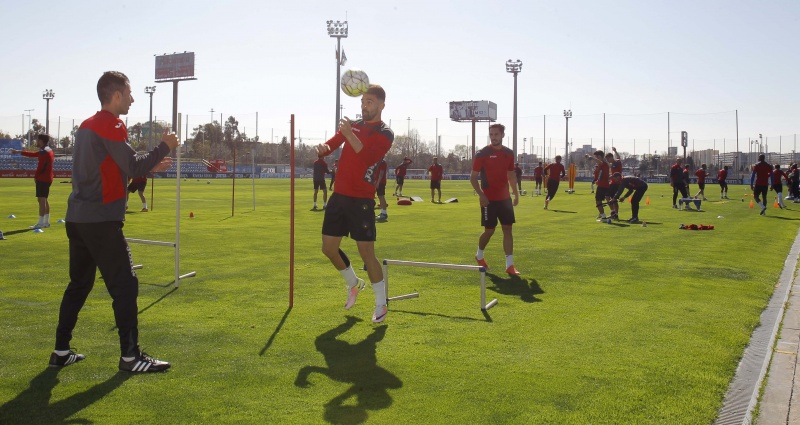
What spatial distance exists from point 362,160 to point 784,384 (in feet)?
13.0

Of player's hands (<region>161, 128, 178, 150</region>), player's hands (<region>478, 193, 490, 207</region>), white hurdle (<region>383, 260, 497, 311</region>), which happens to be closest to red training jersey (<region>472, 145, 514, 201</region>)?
player's hands (<region>478, 193, 490, 207</region>)

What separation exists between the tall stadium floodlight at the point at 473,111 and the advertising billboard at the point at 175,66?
3932 centimetres

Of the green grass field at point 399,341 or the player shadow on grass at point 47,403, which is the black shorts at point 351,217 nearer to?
→ the green grass field at point 399,341

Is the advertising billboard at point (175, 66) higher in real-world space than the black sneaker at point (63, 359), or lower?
higher

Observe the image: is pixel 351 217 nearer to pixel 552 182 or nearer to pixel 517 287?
pixel 517 287

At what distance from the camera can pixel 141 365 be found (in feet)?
15.4

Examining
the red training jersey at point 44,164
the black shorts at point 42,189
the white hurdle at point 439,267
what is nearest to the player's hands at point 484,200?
the white hurdle at point 439,267

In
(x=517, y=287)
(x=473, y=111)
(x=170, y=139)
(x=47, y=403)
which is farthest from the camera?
(x=473, y=111)

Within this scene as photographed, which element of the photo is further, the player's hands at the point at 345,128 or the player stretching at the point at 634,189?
the player stretching at the point at 634,189

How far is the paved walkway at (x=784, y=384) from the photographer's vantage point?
4.10 m

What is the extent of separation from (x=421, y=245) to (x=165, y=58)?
256ft

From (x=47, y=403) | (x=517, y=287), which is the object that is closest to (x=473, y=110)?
(x=517, y=287)

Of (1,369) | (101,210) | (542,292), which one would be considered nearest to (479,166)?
(542,292)

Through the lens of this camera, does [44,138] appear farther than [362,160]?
Yes
